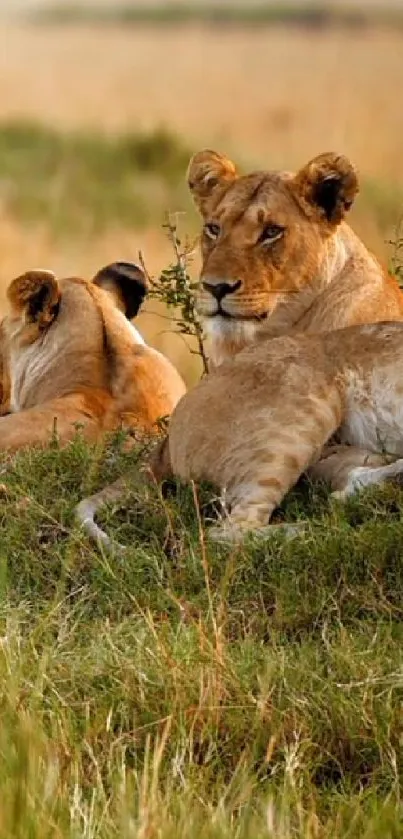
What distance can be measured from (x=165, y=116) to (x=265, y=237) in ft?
58.0

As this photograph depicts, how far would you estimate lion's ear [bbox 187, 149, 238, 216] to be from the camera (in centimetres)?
551

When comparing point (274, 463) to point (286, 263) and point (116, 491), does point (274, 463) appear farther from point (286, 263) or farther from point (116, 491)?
point (286, 263)

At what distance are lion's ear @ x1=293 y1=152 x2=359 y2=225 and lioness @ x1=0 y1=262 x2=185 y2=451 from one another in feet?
2.31

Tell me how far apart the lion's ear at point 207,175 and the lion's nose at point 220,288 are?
1.54 feet

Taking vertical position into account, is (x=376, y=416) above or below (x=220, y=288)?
below

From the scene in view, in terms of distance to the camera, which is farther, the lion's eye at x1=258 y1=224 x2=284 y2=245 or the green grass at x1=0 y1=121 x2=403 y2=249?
the green grass at x1=0 y1=121 x2=403 y2=249

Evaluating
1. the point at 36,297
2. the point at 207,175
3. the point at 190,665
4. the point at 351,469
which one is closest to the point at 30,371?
the point at 36,297

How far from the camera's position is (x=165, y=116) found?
22672 millimetres

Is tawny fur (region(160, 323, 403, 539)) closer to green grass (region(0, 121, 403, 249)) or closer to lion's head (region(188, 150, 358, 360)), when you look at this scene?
Answer: lion's head (region(188, 150, 358, 360))

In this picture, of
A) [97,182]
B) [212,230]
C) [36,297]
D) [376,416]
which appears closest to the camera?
[376,416]

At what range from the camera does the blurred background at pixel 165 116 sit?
46.6 feet

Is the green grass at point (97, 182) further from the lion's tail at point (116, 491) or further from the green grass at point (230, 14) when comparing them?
the green grass at point (230, 14)

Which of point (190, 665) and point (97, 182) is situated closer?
point (190, 665)

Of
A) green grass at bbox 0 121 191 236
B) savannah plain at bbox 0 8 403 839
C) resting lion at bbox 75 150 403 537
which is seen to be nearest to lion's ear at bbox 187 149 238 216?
resting lion at bbox 75 150 403 537
